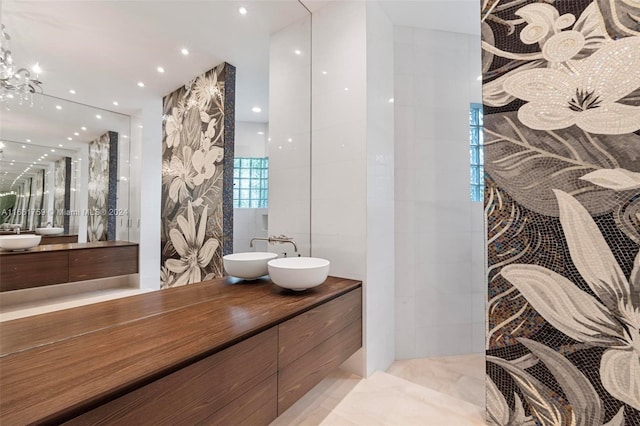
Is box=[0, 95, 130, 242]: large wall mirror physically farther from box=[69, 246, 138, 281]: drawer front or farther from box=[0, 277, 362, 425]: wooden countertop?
box=[0, 277, 362, 425]: wooden countertop

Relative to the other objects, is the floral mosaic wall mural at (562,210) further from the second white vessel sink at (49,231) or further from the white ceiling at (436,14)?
the second white vessel sink at (49,231)

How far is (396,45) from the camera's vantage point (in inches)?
97.4

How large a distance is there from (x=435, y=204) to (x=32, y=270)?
2615 millimetres

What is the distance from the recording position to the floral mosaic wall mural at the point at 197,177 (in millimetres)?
1211

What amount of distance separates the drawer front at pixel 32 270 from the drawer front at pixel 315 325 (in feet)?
2.80

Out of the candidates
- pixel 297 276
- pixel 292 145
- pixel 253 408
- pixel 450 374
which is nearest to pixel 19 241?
pixel 253 408

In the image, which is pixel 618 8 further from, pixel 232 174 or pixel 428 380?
pixel 428 380

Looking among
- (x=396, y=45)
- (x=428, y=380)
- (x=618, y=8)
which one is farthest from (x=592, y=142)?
(x=428, y=380)

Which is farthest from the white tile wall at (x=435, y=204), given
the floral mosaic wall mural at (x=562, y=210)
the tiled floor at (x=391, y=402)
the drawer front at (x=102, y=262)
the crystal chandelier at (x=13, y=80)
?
the crystal chandelier at (x=13, y=80)

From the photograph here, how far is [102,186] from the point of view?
993 millimetres

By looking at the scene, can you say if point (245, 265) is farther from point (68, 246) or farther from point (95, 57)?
point (95, 57)

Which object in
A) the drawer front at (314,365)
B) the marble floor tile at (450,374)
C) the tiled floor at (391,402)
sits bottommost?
the marble floor tile at (450,374)

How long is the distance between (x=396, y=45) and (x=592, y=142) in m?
1.80

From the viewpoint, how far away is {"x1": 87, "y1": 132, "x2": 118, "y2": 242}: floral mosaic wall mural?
970 millimetres
